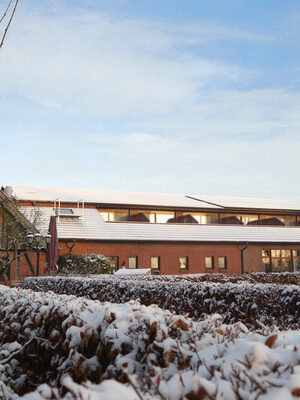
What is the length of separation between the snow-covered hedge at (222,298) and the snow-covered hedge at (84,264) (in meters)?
10.4

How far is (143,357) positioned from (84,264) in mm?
20542

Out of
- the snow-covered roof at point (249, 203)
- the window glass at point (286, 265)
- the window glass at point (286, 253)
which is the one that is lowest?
the window glass at point (286, 265)

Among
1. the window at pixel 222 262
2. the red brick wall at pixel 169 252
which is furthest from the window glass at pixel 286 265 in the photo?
the window at pixel 222 262

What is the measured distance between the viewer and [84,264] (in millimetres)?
22516

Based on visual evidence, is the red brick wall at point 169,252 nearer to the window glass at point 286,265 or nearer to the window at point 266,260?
the window at point 266,260

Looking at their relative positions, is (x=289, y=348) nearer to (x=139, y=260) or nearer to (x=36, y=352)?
(x=36, y=352)

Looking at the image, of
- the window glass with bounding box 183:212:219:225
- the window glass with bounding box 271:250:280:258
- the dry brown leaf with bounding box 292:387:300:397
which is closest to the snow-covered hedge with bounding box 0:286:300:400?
the dry brown leaf with bounding box 292:387:300:397

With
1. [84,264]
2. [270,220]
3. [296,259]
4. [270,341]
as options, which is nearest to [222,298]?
[270,341]

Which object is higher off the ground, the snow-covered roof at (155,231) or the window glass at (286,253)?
the snow-covered roof at (155,231)

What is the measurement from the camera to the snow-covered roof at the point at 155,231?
27344mm

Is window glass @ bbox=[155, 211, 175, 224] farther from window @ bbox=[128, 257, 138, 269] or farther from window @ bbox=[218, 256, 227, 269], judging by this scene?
window @ bbox=[218, 256, 227, 269]

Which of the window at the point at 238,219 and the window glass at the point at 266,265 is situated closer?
the window glass at the point at 266,265

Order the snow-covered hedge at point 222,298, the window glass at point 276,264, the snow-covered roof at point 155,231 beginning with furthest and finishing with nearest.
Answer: the window glass at point 276,264 → the snow-covered roof at point 155,231 → the snow-covered hedge at point 222,298

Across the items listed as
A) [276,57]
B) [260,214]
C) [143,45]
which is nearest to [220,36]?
[143,45]
